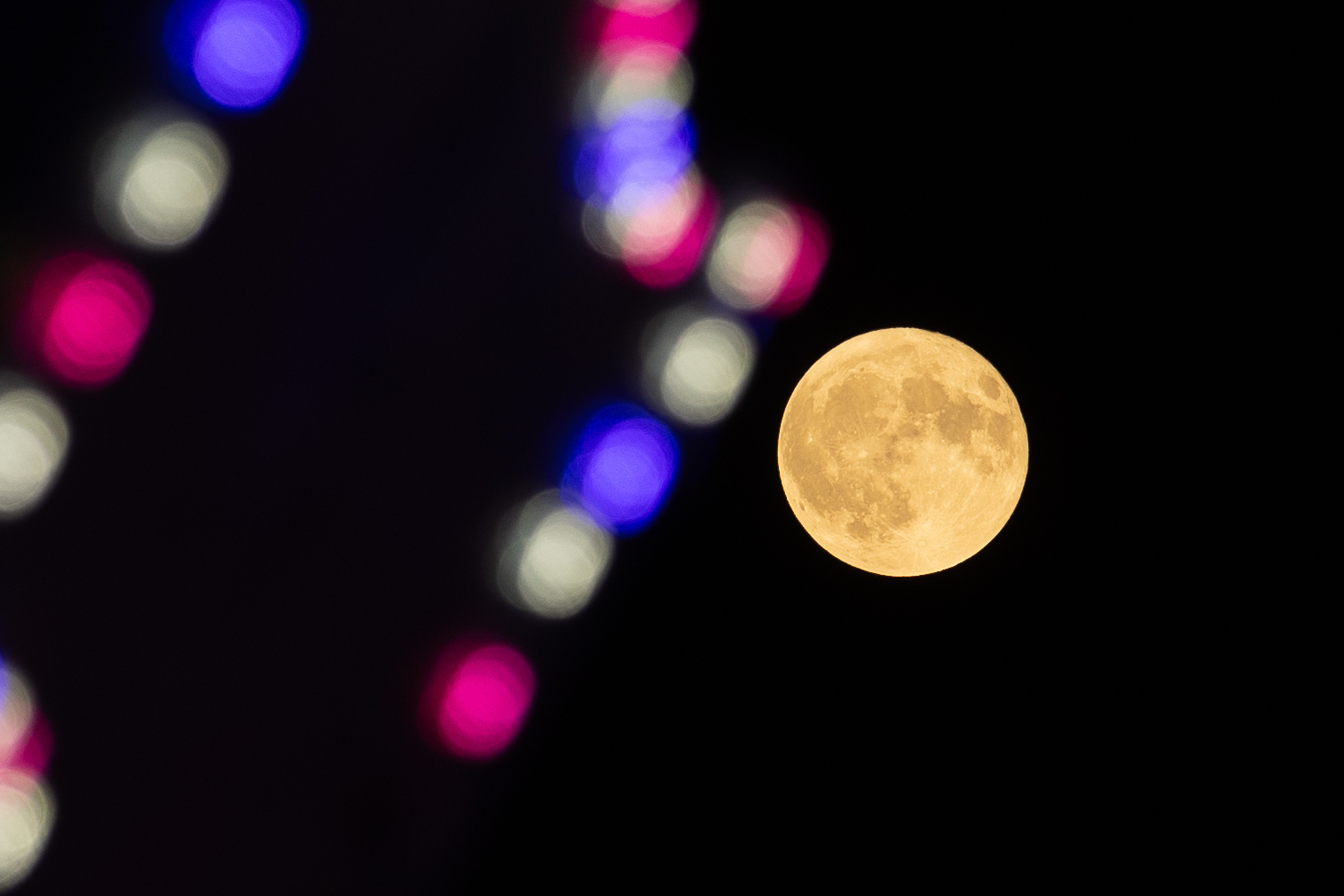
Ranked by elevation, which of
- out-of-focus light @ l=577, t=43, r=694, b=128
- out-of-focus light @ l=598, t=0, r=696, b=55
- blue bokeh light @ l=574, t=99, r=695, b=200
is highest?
out-of-focus light @ l=598, t=0, r=696, b=55

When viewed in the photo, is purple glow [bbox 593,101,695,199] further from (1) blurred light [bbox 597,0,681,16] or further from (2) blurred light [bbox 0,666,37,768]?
(2) blurred light [bbox 0,666,37,768]

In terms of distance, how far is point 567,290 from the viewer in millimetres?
2891

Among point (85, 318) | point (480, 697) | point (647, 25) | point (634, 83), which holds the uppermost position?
point (647, 25)

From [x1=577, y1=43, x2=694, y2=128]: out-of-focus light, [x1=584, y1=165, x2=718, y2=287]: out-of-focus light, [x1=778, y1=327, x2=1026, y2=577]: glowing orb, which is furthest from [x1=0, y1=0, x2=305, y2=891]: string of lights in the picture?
[x1=778, y1=327, x2=1026, y2=577]: glowing orb

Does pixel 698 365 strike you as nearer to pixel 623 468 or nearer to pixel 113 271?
pixel 623 468

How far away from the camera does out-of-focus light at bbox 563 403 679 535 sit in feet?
9.75

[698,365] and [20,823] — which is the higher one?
[698,365]

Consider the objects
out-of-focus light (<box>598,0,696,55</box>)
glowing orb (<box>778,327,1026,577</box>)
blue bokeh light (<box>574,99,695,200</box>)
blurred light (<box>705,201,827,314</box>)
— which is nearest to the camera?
glowing orb (<box>778,327,1026,577</box>)

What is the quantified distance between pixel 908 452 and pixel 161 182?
6.89ft

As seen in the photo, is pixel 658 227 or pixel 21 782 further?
pixel 658 227

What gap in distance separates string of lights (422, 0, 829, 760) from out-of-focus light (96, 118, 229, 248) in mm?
1040

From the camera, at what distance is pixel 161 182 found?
2510 millimetres

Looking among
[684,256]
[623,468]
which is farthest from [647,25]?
[623,468]

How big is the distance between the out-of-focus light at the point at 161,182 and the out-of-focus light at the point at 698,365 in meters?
1.36
